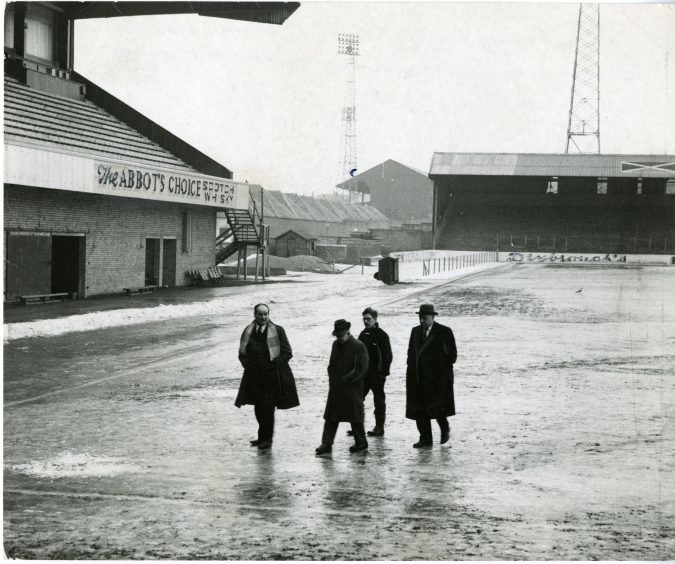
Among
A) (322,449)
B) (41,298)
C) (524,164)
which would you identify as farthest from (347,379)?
(524,164)

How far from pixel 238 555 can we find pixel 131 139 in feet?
68.3

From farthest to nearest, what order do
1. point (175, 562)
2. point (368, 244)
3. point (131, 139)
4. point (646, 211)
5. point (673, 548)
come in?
point (646, 211) < point (368, 244) < point (131, 139) < point (673, 548) < point (175, 562)

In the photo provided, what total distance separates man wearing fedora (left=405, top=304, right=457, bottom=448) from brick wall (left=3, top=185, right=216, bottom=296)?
48.6 feet

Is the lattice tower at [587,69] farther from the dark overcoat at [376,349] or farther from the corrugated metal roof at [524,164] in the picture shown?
the corrugated metal roof at [524,164]

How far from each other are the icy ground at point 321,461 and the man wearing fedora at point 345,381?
36cm

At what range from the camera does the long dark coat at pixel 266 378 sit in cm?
852

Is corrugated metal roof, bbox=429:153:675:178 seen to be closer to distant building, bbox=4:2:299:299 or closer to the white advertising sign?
the white advertising sign

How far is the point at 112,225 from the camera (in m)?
24.9

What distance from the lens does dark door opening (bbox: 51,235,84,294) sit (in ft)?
76.0

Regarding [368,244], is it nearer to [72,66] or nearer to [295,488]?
[72,66]

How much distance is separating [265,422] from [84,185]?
15.3 m

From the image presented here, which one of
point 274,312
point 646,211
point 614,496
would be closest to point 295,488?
point 614,496

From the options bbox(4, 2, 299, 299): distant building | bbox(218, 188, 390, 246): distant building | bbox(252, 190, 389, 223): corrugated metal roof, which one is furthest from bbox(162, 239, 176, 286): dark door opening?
bbox(252, 190, 389, 223): corrugated metal roof

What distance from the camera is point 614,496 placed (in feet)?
23.7
